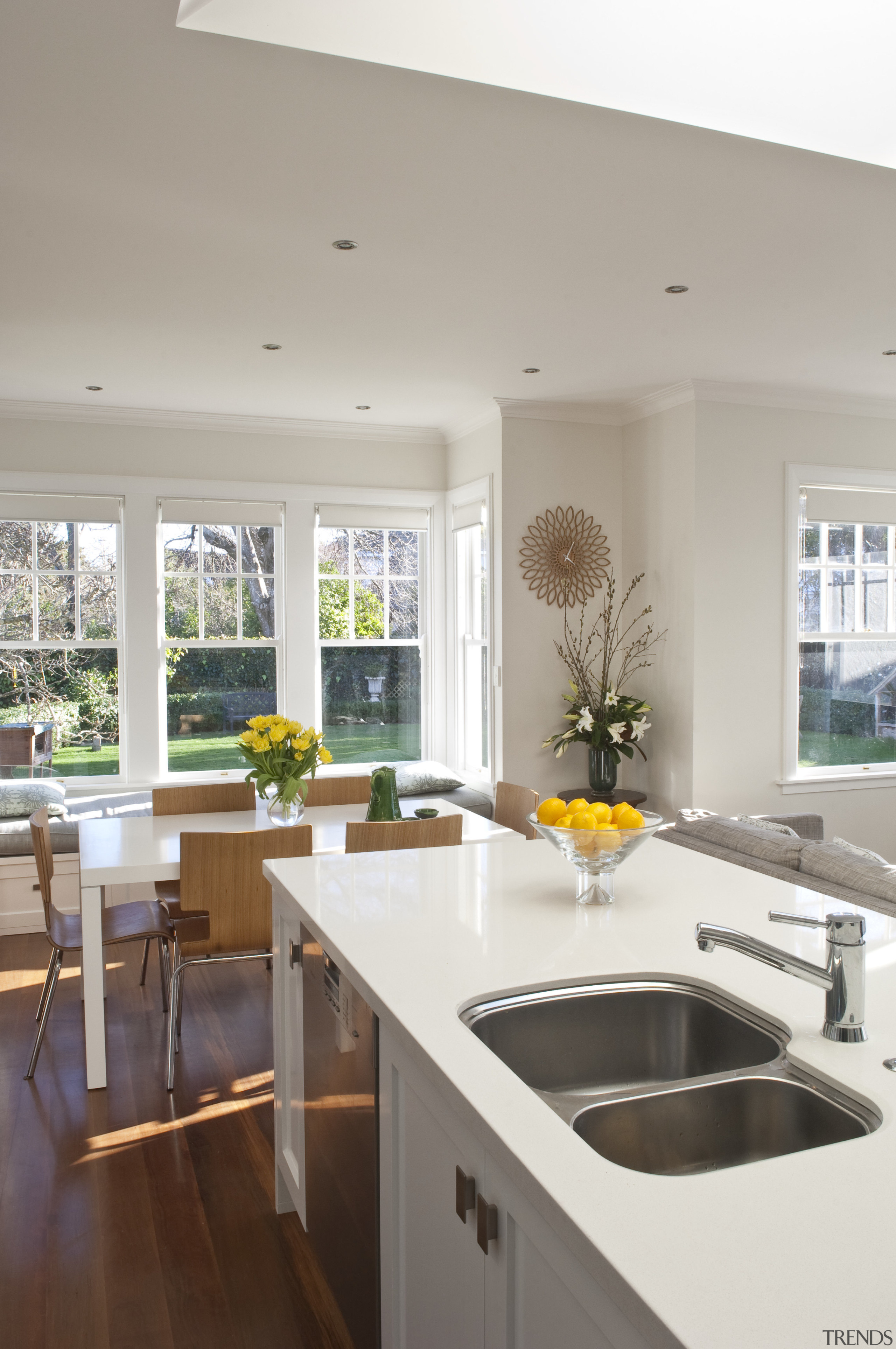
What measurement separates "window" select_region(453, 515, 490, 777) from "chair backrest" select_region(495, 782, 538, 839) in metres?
1.86

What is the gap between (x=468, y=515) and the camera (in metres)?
6.03

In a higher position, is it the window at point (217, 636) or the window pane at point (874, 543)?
the window pane at point (874, 543)

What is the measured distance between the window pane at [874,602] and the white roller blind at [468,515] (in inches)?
88.3

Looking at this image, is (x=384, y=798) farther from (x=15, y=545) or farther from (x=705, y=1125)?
(x=15, y=545)

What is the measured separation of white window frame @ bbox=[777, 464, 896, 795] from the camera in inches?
212

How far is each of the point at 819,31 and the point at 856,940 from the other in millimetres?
2216

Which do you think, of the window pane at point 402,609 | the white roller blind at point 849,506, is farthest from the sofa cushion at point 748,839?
the window pane at point 402,609

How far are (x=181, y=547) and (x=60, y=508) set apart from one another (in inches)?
27.7

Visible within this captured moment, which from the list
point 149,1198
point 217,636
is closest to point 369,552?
point 217,636

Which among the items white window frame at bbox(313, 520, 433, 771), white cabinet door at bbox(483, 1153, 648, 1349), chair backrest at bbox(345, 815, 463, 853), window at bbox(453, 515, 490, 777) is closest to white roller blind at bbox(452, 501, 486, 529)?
window at bbox(453, 515, 490, 777)

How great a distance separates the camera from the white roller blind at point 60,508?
5.55 m

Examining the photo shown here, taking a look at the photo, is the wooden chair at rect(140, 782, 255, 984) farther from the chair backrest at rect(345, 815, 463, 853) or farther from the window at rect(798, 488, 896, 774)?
the window at rect(798, 488, 896, 774)

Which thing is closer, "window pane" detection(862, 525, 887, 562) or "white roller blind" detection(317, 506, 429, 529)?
"window pane" detection(862, 525, 887, 562)

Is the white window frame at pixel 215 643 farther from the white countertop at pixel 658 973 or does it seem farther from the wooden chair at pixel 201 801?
the white countertop at pixel 658 973
